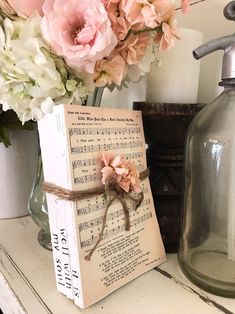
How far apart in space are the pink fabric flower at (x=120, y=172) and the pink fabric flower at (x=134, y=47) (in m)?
0.12

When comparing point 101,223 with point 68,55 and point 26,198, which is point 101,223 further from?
point 26,198

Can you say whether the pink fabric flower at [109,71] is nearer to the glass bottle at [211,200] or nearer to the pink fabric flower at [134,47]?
the pink fabric flower at [134,47]

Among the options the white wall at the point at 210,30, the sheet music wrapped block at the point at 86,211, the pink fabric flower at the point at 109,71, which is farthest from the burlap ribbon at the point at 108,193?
the white wall at the point at 210,30

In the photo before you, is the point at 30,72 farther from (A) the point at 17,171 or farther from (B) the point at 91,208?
(A) the point at 17,171

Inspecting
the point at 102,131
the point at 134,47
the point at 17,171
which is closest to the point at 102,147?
the point at 102,131

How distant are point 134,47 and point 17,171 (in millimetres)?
351

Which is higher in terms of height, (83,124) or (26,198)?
(83,124)

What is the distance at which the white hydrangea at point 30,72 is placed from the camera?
0.33 m

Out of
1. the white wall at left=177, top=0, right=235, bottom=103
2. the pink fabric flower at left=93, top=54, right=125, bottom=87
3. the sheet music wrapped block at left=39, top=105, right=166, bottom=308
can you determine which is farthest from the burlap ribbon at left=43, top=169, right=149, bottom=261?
the white wall at left=177, top=0, right=235, bottom=103

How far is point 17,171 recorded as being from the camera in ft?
2.00

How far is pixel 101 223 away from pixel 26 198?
304mm

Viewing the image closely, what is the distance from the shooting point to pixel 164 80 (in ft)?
1.54

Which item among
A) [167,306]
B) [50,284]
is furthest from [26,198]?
[167,306]

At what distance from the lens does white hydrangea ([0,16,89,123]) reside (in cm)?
33
